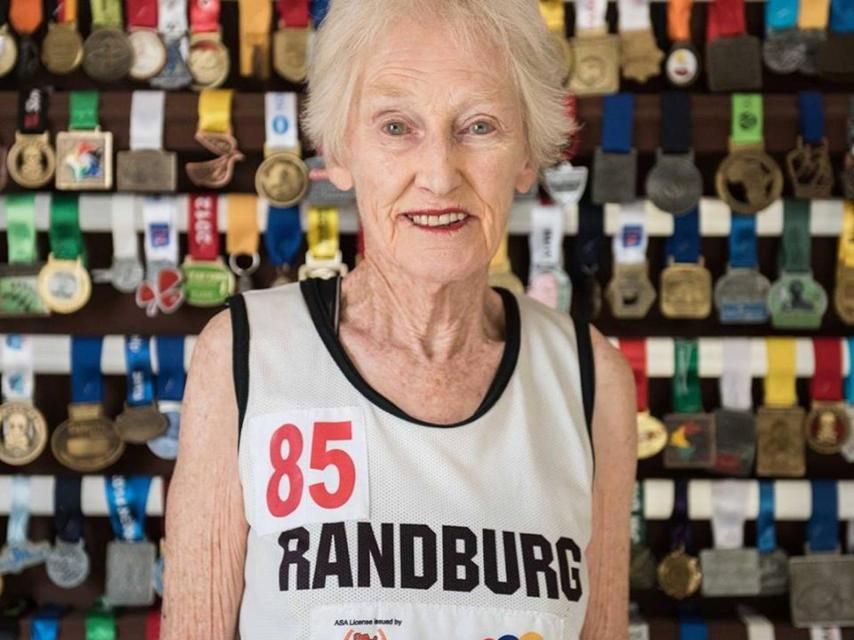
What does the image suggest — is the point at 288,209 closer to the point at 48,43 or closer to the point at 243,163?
the point at 243,163

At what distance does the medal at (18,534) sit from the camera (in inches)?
88.2

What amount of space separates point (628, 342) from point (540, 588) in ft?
3.68

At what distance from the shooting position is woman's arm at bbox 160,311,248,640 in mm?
1228

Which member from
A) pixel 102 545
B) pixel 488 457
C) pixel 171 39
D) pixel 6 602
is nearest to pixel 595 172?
pixel 171 39

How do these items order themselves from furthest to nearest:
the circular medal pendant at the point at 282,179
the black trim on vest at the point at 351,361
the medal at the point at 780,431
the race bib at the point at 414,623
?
the medal at the point at 780,431
the circular medal pendant at the point at 282,179
the black trim on vest at the point at 351,361
the race bib at the point at 414,623

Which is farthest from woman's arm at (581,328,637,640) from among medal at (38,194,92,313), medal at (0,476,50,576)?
medal at (0,476,50,576)

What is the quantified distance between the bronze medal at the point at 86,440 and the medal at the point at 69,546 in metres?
0.05

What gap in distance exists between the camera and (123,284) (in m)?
2.23

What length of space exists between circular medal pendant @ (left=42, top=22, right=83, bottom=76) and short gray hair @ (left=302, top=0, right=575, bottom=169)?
1.10 meters

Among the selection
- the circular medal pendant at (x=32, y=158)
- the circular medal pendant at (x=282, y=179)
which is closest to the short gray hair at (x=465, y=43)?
the circular medal pendant at (x=282, y=179)

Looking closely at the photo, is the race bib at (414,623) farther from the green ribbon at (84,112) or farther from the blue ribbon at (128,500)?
the green ribbon at (84,112)

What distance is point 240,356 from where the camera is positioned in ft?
4.13

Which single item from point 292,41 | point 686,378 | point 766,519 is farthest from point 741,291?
point 292,41

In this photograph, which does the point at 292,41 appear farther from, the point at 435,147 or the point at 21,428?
the point at 435,147
